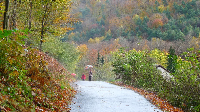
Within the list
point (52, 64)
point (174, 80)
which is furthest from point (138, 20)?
point (174, 80)

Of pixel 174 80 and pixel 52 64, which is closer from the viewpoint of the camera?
pixel 174 80

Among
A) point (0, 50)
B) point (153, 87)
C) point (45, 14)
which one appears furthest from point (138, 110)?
point (45, 14)

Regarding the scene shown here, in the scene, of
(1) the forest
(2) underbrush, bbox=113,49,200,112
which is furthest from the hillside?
(2) underbrush, bbox=113,49,200,112

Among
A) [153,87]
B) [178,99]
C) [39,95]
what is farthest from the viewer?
[153,87]

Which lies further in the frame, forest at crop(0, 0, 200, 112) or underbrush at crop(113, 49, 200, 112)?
underbrush at crop(113, 49, 200, 112)

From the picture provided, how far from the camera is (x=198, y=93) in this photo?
37.5 ft

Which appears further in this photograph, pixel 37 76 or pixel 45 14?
pixel 45 14

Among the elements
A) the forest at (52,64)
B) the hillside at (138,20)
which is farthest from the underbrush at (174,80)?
the hillside at (138,20)

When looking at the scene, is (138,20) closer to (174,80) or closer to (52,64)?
(52,64)

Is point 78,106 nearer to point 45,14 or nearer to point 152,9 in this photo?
point 45,14

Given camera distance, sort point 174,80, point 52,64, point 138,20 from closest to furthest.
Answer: point 174,80
point 52,64
point 138,20

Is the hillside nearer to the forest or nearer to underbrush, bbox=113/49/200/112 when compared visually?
the forest

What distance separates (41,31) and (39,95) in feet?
26.4

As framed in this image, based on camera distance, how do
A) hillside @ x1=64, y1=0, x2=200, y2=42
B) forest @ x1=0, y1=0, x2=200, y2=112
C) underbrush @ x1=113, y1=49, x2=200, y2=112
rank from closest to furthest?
forest @ x1=0, y1=0, x2=200, y2=112, underbrush @ x1=113, y1=49, x2=200, y2=112, hillside @ x1=64, y1=0, x2=200, y2=42
